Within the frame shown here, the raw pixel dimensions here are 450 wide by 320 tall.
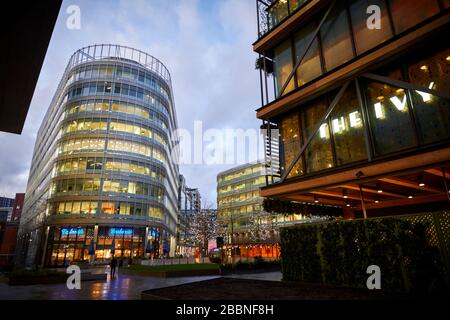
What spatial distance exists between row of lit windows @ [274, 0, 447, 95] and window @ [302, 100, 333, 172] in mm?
1689

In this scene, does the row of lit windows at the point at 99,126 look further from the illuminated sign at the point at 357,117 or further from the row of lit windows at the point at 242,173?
the illuminated sign at the point at 357,117

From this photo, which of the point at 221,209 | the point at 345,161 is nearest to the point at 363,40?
the point at 345,161

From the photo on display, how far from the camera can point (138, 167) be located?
172ft

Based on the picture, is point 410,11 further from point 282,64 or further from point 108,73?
point 108,73


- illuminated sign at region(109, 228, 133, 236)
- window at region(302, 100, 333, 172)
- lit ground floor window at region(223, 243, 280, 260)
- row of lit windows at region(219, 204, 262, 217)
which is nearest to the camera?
window at region(302, 100, 333, 172)

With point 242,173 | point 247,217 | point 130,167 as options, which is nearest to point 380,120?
point 130,167

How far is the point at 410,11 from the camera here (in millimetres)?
11523

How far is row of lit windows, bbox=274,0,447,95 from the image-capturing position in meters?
11.6

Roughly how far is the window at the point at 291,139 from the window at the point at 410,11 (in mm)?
5880

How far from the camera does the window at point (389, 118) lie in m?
10.7

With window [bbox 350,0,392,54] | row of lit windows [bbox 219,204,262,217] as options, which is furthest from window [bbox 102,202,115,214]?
window [bbox 350,0,392,54]

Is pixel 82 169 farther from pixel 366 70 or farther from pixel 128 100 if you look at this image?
pixel 366 70

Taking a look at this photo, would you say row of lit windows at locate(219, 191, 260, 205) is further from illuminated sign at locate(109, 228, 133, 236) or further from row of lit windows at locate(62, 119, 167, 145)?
illuminated sign at locate(109, 228, 133, 236)

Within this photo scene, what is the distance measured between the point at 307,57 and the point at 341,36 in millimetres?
1931
